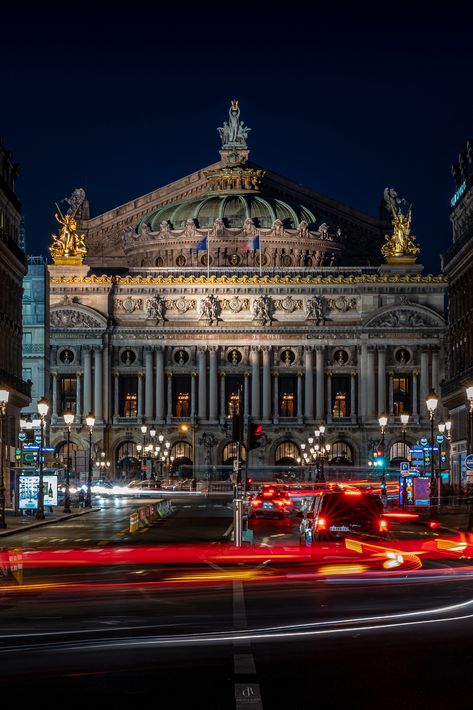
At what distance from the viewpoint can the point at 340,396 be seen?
17250 centimetres

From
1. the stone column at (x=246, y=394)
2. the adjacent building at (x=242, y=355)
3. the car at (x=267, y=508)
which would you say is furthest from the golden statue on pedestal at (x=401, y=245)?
the car at (x=267, y=508)

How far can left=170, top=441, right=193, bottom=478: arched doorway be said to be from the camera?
170000 millimetres

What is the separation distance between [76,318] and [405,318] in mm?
36932

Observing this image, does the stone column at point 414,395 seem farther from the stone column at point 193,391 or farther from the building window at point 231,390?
the stone column at point 193,391

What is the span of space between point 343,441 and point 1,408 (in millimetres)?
110900

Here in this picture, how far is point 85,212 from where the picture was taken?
190875mm

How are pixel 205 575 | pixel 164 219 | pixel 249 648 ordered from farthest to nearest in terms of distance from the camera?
pixel 164 219 < pixel 205 575 < pixel 249 648

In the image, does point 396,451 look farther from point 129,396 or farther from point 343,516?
point 343,516

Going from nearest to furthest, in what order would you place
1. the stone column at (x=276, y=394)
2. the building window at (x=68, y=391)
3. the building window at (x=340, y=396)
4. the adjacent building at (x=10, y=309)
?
1. the adjacent building at (x=10, y=309)
2. the stone column at (x=276, y=394)
3. the building window at (x=68, y=391)
4. the building window at (x=340, y=396)

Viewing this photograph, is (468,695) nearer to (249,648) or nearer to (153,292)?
(249,648)

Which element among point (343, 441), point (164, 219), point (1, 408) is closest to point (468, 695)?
point (1, 408)

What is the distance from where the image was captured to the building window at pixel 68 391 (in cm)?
17112

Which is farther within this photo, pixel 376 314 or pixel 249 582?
pixel 376 314

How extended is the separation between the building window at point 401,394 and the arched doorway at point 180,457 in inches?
938
